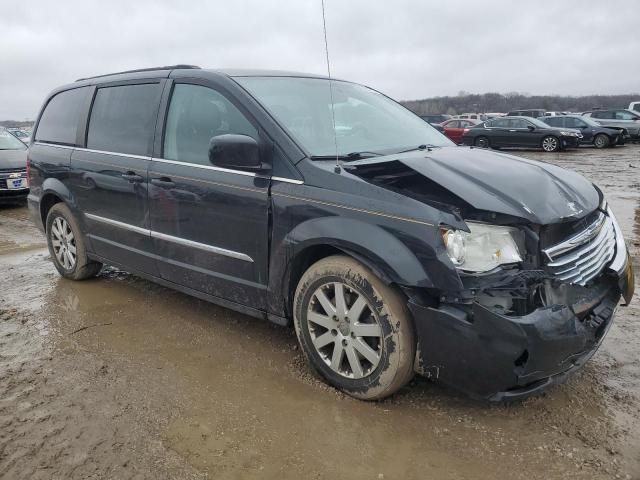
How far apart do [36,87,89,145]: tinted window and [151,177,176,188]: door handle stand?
145cm

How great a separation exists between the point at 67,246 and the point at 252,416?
311cm

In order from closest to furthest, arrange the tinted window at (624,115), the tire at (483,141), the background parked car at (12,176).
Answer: the background parked car at (12,176), the tire at (483,141), the tinted window at (624,115)

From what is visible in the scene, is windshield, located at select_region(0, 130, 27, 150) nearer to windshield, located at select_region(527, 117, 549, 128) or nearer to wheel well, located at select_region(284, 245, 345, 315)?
wheel well, located at select_region(284, 245, 345, 315)

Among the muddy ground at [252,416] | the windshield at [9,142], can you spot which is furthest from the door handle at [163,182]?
the windshield at [9,142]

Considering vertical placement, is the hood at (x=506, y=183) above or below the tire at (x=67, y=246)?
above

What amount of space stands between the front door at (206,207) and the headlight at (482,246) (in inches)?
45.5

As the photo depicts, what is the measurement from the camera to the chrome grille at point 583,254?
2.52 m

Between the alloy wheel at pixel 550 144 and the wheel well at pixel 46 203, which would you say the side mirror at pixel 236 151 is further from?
the alloy wheel at pixel 550 144

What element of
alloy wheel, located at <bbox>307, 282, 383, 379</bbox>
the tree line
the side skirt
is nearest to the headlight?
alloy wheel, located at <bbox>307, 282, 383, 379</bbox>

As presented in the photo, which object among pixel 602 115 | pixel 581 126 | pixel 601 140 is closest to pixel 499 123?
pixel 581 126

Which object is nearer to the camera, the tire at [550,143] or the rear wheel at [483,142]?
the tire at [550,143]

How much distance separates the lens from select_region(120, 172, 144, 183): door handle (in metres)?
3.83

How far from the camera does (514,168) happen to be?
2990 mm

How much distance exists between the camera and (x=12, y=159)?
9.97 meters
